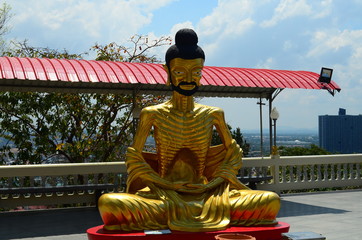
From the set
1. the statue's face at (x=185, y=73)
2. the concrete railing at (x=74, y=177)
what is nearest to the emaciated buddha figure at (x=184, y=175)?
the statue's face at (x=185, y=73)

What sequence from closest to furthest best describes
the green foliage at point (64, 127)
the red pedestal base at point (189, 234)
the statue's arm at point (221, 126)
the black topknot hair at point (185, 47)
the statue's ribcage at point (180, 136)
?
the red pedestal base at point (189, 234) < the black topknot hair at point (185, 47) < the statue's ribcage at point (180, 136) < the statue's arm at point (221, 126) < the green foliage at point (64, 127)

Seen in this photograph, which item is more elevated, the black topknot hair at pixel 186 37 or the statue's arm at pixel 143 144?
the black topknot hair at pixel 186 37

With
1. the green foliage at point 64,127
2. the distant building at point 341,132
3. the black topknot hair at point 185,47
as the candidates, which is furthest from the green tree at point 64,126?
the distant building at point 341,132

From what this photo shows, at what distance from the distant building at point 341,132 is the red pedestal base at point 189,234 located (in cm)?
5878

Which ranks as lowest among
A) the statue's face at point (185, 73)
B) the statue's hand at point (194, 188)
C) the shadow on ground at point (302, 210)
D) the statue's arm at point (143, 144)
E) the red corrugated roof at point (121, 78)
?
the shadow on ground at point (302, 210)

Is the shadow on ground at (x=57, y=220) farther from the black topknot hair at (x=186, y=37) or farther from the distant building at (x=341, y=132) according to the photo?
the distant building at (x=341, y=132)

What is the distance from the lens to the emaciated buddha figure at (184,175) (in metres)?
6.66

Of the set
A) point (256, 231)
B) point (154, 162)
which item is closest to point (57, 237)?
point (154, 162)

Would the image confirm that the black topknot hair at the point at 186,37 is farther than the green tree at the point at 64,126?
No

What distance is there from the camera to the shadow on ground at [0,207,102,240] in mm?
8633

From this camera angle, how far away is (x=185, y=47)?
7.34 m

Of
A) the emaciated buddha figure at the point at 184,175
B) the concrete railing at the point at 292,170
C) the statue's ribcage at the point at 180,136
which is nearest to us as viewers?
the emaciated buddha figure at the point at 184,175

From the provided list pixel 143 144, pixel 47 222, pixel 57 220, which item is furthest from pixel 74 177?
pixel 143 144

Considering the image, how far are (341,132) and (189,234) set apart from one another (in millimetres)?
62377
